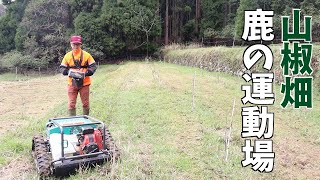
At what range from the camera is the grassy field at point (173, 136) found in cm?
435

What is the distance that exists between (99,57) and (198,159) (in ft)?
73.8

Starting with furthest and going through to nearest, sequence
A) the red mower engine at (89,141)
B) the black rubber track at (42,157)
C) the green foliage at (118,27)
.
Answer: the green foliage at (118,27)
the red mower engine at (89,141)
the black rubber track at (42,157)

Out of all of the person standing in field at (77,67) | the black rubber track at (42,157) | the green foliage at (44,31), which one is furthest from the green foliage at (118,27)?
the black rubber track at (42,157)

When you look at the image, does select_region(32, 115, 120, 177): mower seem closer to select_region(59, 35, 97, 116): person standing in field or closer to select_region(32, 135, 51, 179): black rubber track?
select_region(32, 135, 51, 179): black rubber track

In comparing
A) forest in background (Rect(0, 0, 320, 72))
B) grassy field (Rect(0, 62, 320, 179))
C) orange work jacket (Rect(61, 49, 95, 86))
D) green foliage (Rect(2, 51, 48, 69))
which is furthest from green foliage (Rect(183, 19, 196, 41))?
orange work jacket (Rect(61, 49, 95, 86))

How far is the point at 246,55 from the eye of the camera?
16.6ft

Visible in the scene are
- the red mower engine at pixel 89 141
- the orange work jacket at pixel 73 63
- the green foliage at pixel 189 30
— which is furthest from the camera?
the green foliage at pixel 189 30

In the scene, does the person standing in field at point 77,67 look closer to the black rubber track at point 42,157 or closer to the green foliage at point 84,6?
the black rubber track at point 42,157

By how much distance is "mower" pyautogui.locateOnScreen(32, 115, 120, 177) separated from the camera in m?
4.05

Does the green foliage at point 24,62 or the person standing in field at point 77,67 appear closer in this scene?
the person standing in field at point 77,67

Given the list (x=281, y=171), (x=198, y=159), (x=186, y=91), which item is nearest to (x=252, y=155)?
(x=281, y=171)

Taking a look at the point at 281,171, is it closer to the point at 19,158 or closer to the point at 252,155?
the point at 252,155

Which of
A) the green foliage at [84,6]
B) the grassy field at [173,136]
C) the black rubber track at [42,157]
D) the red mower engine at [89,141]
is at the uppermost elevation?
the green foliage at [84,6]

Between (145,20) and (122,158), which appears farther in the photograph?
(145,20)
